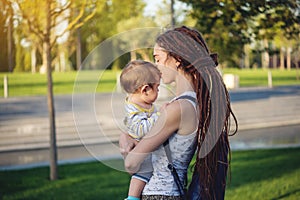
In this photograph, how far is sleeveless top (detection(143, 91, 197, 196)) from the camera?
2.19 metres

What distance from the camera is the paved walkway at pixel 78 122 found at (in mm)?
2522

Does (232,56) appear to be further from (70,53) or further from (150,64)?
(70,53)

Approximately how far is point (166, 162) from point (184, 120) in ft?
0.63

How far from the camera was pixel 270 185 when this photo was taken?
284 inches

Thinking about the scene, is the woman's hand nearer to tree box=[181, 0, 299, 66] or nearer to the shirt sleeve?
the shirt sleeve

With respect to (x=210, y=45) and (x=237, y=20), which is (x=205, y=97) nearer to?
(x=237, y=20)

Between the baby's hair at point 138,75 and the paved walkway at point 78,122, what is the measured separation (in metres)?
0.19

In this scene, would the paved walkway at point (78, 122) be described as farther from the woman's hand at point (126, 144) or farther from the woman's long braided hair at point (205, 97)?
the woman's long braided hair at point (205, 97)

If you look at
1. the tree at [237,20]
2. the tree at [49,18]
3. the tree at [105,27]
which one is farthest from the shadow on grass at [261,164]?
the tree at [105,27]

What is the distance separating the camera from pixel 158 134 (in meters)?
2.11

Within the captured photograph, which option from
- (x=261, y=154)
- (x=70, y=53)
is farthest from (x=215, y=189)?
(x=70, y=53)

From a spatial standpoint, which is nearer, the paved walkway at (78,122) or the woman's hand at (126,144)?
the woman's hand at (126,144)

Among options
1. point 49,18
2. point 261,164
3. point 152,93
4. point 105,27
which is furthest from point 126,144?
point 105,27

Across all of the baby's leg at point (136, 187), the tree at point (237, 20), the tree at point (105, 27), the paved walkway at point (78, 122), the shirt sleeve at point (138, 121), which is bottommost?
the paved walkway at point (78, 122)
